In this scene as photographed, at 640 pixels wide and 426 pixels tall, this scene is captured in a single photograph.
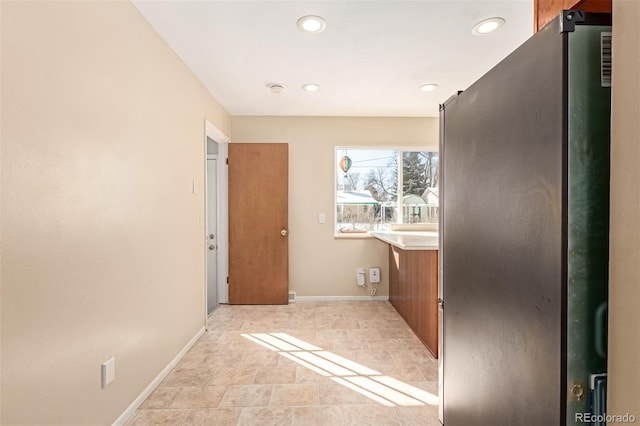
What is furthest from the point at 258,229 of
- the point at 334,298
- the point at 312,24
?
the point at 312,24

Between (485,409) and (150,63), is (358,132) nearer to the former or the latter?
(150,63)

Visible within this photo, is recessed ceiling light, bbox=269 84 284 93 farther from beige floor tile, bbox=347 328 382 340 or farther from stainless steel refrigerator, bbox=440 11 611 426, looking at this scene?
beige floor tile, bbox=347 328 382 340

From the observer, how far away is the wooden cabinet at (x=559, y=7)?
0.84 metres

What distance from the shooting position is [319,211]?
415 cm

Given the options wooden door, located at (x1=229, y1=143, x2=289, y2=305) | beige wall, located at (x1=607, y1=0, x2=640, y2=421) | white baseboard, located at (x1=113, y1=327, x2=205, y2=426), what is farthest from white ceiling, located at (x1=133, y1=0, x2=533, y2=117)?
white baseboard, located at (x1=113, y1=327, x2=205, y2=426)

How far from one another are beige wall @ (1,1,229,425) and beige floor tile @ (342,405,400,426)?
1280 mm

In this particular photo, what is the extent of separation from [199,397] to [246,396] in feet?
0.98

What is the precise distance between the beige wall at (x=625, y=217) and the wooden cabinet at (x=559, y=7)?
0.35m

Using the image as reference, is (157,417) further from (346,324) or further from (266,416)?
(346,324)

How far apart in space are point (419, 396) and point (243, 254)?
2592mm

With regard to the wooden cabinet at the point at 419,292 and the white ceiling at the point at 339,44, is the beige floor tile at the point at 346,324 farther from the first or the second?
the white ceiling at the point at 339,44

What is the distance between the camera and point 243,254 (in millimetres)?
3934

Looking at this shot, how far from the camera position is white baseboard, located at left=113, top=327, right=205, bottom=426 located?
5.73 feet

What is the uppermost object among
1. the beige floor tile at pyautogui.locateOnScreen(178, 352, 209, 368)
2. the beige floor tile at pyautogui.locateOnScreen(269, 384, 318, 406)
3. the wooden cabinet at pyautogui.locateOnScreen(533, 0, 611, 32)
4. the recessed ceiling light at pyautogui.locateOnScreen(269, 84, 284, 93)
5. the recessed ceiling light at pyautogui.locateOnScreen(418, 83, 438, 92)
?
the recessed ceiling light at pyautogui.locateOnScreen(418, 83, 438, 92)
